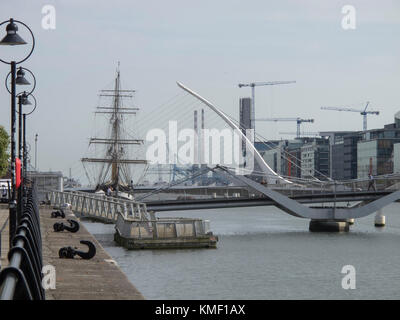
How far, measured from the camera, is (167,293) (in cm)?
2842

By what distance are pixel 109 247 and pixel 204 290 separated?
16029 millimetres

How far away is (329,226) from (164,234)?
2314cm

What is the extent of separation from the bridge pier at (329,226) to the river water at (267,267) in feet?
18.2

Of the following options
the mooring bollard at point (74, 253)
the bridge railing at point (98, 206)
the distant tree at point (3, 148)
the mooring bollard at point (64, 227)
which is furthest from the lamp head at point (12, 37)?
the distant tree at point (3, 148)

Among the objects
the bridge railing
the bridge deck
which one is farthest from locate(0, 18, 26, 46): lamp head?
the bridge deck

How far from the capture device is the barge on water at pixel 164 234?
143ft

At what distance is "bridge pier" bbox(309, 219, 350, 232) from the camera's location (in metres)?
63.8

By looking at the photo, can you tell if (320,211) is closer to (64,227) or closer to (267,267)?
(267,267)

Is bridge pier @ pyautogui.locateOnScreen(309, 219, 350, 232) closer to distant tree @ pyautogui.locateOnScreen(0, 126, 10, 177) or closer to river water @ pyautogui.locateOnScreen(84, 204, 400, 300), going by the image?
river water @ pyautogui.locateOnScreen(84, 204, 400, 300)

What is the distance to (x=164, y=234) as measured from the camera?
44.6m

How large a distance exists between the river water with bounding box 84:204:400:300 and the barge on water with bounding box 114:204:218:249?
1.95 feet

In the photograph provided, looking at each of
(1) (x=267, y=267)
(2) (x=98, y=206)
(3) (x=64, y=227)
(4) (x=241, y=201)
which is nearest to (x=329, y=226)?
(4) (x=241, y=201)
